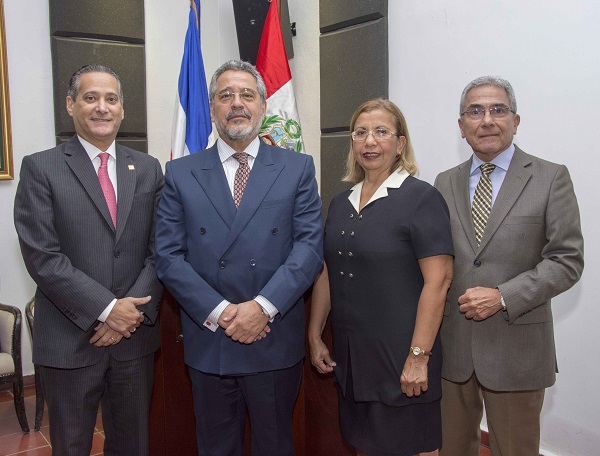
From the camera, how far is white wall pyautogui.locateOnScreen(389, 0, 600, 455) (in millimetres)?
2289

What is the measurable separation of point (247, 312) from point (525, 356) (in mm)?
807

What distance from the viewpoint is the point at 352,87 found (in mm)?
3191

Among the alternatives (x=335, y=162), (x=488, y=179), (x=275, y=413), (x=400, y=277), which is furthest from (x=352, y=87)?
(x=275, y=413)

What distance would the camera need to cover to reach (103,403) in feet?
6.09

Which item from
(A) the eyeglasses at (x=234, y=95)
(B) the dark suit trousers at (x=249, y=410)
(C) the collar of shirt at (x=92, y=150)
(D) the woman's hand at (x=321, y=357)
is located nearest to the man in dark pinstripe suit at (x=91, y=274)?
(C) the collar of shirt at (x=92, y=150)

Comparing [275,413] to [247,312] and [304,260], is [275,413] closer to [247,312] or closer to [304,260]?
[247,312]

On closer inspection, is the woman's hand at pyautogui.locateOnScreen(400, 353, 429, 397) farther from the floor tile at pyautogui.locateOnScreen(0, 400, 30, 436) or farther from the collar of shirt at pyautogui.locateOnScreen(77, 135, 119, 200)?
the floor tile at pyautogui.locateOnScreen(0, 400, 30, 436)

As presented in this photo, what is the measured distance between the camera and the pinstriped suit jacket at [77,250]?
1676mm

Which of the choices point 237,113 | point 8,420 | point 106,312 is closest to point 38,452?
point 8,420

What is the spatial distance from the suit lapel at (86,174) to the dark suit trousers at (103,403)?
1.47 feet

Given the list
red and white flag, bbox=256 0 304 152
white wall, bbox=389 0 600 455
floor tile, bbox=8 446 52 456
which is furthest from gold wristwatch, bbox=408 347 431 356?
floor tile, bbox=8 446 52 456

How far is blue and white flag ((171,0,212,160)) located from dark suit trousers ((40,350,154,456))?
1668mm

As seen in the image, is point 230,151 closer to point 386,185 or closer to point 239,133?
→ point 239,133

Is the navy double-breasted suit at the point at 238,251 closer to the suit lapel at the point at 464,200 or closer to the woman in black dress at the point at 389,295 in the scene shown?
the woman in black dress at the point at 389,295
